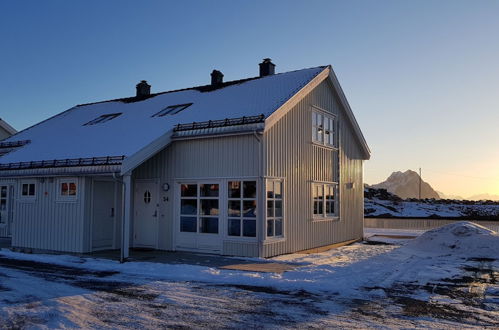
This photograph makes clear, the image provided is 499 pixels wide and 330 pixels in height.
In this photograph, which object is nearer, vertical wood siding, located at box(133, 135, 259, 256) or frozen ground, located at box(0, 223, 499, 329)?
frozen ground, located at box(0, 223, 499, 329)

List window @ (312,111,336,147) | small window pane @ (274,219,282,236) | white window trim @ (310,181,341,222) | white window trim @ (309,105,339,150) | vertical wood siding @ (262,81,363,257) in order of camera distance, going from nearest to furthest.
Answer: small window pane @ (274,219,282,236) < vertical wood siding @ (262,81,363,257) < white window trim @ (310,181,341,222) < white window trim @ (309,105,339,150) < window @ (312,111,336,147)

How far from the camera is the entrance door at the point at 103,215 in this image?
14.0 meters

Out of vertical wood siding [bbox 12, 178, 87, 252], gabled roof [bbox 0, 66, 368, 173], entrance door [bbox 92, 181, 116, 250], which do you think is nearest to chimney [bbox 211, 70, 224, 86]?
gabled roof [bbox 0, 66, 368, 173]

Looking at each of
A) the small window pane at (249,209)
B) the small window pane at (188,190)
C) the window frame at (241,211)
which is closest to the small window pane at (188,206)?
the small window pane at (188,190)

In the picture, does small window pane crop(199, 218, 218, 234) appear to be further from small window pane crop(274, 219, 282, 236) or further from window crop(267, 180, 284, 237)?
small window pane crop(274, 219, 282, 236)

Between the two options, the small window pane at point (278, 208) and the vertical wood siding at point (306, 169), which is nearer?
the small window pane at point (278, 208)

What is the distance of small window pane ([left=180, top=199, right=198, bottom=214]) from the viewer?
13914 mm

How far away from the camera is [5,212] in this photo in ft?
59.5

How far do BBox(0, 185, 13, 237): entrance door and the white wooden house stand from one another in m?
2.06

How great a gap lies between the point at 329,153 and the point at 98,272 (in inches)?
371

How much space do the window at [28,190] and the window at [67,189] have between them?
4.33ft

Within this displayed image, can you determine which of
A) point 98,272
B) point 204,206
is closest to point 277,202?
point 204,206

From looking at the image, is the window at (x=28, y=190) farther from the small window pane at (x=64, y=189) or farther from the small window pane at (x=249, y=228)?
the small window pane at (x=249, y=228)

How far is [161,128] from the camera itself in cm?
1466
